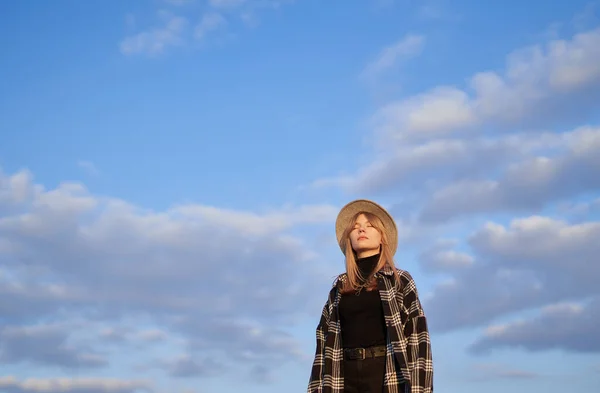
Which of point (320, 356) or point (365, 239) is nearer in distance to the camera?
point (320, 356)

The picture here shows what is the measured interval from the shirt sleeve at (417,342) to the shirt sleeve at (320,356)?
38.5 inches

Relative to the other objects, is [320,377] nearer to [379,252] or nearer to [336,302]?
[336,302]

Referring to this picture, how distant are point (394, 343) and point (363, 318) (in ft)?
1.78

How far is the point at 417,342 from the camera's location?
891cm

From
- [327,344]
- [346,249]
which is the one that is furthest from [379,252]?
[327,344]

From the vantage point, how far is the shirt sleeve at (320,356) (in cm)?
922

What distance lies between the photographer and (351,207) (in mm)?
9875

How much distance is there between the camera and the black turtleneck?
9023 millimetres

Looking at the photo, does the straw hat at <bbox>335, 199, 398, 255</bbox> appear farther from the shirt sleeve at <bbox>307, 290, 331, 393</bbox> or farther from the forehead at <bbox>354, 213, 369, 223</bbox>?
the shirt sleeve at <bbox>307, 290, 331, 393</bbox>

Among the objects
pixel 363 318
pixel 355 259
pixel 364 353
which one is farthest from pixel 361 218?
pixel 364 353

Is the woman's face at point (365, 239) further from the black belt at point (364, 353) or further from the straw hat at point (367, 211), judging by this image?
the black belt at point (364, 353)

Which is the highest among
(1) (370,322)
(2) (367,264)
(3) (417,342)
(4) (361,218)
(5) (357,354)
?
(4) (361,218)

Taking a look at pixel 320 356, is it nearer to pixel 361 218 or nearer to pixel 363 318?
pixel 363 318

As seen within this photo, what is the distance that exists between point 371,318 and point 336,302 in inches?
21.7
